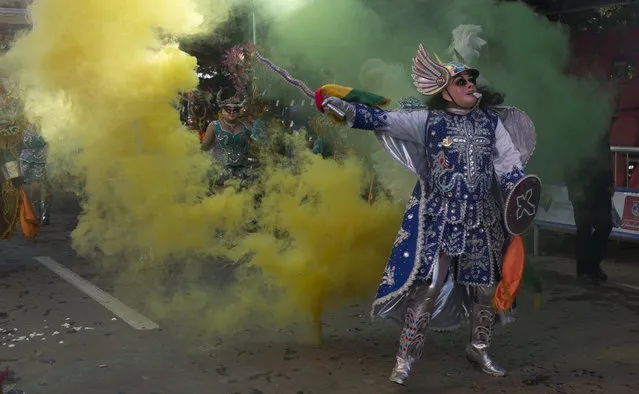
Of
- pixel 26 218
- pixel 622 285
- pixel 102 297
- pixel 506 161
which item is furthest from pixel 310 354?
pixel 26 218

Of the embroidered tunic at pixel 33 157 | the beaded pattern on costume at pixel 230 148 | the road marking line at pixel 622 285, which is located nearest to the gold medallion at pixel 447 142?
the road marking line at pixel 622 285

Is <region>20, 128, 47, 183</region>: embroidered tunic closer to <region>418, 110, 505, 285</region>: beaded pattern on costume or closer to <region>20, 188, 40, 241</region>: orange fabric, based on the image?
<region>20, 188, 40, 241</region>: orange fabric

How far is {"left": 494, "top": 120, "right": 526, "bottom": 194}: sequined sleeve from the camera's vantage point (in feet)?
14.6

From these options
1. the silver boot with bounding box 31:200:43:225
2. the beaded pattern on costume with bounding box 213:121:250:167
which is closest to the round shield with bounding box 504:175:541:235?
the beaded pattern on costume with bounding box 213:121:250:167

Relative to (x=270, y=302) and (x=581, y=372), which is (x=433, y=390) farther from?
(x=270, y=302)

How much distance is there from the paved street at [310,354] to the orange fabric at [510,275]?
475mm

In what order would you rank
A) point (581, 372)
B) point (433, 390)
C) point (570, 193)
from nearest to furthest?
point (433, 390)
point (581, 372)
point (570, 193)

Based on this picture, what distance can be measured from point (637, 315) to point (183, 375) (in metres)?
3.49

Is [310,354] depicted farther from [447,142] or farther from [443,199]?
[447,142]

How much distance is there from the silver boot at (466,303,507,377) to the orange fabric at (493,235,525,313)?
18 centimetres

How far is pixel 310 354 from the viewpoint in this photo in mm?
5004

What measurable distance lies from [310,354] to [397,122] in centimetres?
161

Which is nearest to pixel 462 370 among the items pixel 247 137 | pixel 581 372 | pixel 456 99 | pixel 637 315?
pixel 581 372

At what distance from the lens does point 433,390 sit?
436 cm
